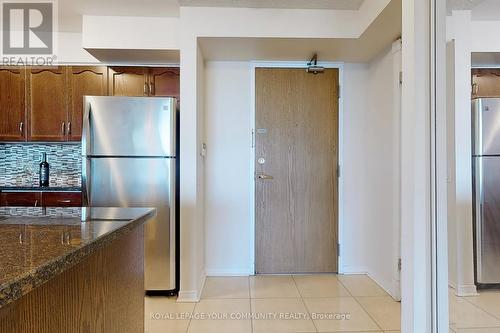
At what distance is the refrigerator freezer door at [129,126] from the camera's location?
2695mm

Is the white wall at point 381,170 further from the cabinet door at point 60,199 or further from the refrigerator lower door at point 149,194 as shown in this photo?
the cabinet door at point 60,199

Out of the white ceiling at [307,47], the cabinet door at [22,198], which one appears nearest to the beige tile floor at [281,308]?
the cabinet door at [22,198]

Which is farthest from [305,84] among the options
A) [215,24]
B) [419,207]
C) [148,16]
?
[419,207]

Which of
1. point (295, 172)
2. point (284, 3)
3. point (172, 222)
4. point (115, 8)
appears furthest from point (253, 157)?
point (115, 8)

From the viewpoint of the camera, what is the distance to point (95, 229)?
3.20 ft

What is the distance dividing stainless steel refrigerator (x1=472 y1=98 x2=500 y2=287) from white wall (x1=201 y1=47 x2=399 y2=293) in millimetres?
1707

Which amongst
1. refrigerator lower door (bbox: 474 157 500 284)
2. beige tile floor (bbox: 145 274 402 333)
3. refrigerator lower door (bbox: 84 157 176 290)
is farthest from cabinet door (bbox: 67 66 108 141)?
refrigerator lower door (bbox: 474 157 500 284)

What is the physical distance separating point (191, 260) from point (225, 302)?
446mm

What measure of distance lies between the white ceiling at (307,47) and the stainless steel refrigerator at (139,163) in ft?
2.45

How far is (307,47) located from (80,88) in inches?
87.9

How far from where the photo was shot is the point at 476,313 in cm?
154

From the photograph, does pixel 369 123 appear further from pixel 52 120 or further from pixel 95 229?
pixel 52 120

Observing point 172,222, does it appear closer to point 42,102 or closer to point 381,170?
point 42,102

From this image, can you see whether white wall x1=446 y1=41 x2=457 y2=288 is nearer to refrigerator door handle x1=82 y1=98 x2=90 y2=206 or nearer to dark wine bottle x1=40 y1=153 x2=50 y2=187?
refrigerator door handle x1=82 y1=98 x2=90 y2=206
